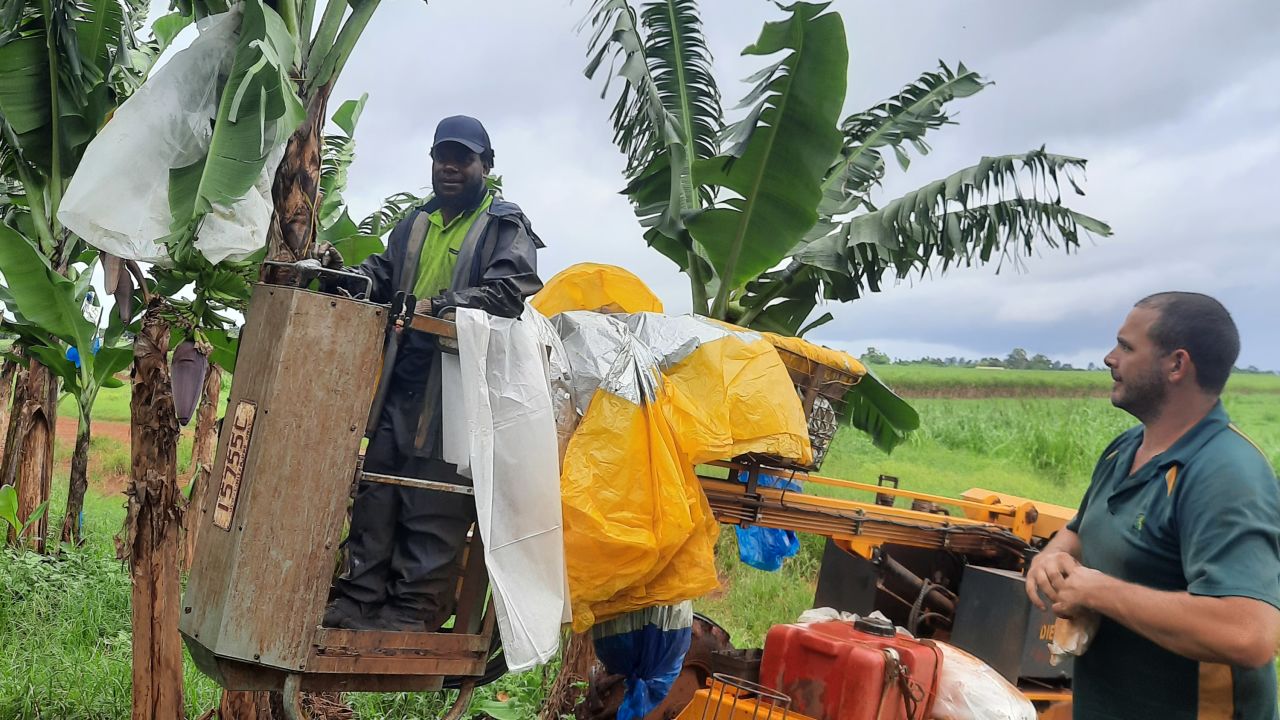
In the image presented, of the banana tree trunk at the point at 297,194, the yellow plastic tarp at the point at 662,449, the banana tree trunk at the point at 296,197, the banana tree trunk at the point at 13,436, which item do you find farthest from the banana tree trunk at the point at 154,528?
the banana tree trunk at the point at 13,436

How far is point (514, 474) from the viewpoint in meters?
3.30

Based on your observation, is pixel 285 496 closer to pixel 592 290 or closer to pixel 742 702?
pixel 592 290

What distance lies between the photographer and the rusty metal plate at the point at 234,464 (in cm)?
289

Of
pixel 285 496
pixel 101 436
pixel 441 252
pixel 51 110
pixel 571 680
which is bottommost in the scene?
pixel 101 436

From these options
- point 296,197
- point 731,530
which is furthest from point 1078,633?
point 731,530

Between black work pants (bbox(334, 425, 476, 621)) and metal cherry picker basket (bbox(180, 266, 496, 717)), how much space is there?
1.11 ft

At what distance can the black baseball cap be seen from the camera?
12.7ft

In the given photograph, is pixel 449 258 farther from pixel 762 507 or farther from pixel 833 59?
pixel 833 59

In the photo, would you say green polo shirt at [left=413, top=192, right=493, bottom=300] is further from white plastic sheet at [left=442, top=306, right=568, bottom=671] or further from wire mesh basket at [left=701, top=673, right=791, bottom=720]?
wire mesh basket at [left=701, top=673, right=791, bottom=720]

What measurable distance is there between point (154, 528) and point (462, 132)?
2.22m

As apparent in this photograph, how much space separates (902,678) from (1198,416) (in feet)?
6.94

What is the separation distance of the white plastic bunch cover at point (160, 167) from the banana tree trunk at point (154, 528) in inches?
20.7

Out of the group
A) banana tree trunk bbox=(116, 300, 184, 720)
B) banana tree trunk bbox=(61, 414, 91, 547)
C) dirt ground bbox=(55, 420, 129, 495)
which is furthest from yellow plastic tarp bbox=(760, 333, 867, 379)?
dirt ground bbox=(55, 420, 129, 495)

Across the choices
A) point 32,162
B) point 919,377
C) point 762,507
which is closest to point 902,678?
point 762,507
